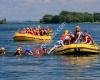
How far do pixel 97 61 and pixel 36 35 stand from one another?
26.7 meters

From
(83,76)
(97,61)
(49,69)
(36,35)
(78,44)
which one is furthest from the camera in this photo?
(36,35)

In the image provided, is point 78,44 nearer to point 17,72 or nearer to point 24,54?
point 24,54

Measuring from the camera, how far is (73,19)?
19375cm

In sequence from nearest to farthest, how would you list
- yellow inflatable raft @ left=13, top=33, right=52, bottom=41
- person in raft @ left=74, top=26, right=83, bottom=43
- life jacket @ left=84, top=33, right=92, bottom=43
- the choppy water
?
the choppy water, person in raft @ left=74, top=26, right=83, bottom=43, life jacket @ left=84, top=33, right=92, bottom=43, yellow inflatable raft @ left=13, top=33, right=52, bottom=41

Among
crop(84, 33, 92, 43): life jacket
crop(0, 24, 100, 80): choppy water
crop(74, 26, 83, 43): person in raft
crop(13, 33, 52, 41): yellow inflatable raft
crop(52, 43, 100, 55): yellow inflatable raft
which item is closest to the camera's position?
crop(0, 24, 100, 80): choppy water

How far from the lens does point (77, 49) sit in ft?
129

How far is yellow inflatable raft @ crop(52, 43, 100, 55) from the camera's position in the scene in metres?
39.2

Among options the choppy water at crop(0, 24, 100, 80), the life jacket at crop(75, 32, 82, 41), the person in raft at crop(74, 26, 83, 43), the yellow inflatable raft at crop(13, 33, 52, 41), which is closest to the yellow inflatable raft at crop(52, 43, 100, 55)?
the person in raft at crop(74, 26, 83, 43)

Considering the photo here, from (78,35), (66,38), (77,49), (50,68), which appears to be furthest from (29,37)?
(50,68)

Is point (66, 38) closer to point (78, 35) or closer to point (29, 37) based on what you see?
point (78, 35)

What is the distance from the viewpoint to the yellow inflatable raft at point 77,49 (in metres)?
39.2

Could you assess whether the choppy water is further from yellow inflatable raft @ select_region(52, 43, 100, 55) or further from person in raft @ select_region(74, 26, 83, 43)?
person in raft @ select_region(74, 26, 83, 43)

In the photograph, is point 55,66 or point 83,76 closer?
point 83,76

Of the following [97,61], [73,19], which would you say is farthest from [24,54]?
[73,19]
